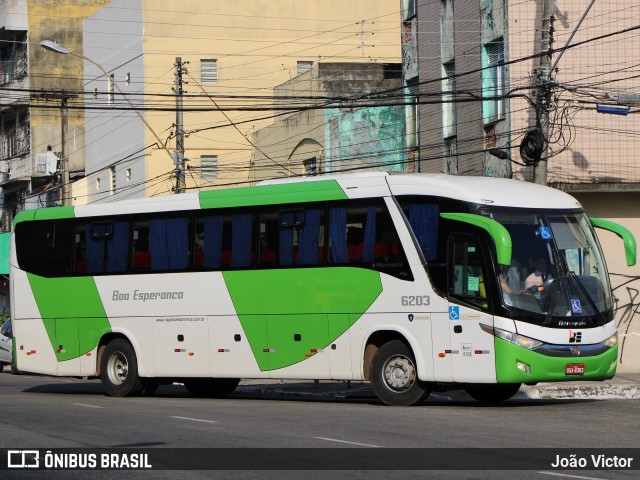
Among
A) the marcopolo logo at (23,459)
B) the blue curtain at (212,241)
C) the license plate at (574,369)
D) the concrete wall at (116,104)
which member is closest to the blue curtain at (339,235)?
the blue curtain at (212,241)

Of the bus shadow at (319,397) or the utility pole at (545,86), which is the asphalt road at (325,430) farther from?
the utility pole at (545,86)

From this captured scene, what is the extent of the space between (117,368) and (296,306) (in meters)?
4.42

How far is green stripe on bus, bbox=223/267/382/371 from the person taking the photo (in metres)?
19.9

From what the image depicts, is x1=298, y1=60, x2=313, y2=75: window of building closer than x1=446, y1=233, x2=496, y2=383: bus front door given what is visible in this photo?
No

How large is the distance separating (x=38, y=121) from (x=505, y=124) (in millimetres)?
34832

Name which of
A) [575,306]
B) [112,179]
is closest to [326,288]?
[575,306]

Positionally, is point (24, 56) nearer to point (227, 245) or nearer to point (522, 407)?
point (227, 245)

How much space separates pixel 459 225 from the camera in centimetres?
1853

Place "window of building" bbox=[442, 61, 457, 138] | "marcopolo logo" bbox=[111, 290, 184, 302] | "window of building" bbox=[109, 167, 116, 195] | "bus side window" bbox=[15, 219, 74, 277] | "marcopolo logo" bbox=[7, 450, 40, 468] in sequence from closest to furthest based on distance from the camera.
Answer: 1. "marcopolo logo" bbox=[7, 450, 40, 468]
2. "marcopolo logo" bbox=[111, 290, 184, 302]
3. "bus side window" bbox=[15, 219, 74, 277]
4. "window of building" bbox=[442, 61, 457, 138]
5. "window of building" bbox=[109, 167, 116, 195]

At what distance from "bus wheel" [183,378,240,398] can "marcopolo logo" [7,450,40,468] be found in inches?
426

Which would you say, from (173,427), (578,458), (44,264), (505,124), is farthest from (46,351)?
(578,458)

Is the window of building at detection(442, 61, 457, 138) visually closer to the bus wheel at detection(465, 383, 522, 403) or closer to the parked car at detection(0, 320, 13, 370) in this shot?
the parked car at detection(0, 320, 13, 370)

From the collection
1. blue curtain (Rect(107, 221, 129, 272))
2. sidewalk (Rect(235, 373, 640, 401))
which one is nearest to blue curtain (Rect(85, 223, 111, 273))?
blue curtain (Rect(107, 221, 129, 272))

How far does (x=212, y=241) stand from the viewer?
71.6 ft
